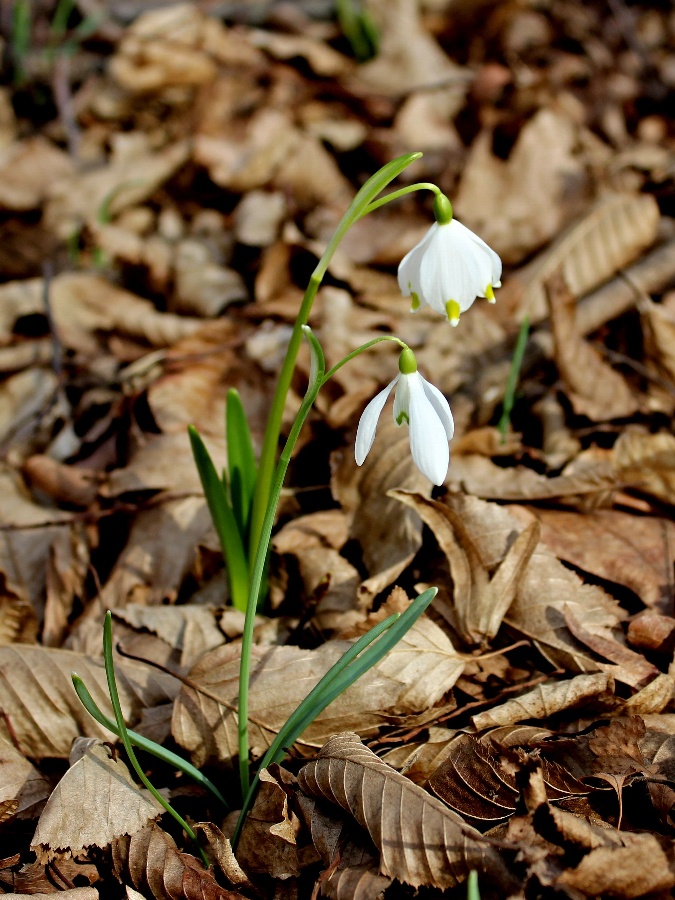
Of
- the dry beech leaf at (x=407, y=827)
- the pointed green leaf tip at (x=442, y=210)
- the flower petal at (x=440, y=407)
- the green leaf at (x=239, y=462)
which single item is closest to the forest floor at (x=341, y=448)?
the dry beech leaf at (x=407, y=827)

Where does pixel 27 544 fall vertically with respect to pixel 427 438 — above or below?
below

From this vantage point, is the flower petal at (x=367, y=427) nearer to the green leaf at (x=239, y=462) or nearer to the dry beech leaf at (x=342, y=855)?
the green leaf at (x=239, y=462)

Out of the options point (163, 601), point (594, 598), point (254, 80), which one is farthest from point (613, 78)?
point (163, 601)

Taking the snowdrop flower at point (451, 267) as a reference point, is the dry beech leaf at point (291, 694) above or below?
below

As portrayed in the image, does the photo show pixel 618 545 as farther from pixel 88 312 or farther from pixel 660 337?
pixel 88 312

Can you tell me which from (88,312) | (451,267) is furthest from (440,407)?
(88,312)

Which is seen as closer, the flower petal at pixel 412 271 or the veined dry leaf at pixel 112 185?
the flower petal at pixel 412 271

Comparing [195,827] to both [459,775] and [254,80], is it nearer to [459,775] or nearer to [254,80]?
[459,775]

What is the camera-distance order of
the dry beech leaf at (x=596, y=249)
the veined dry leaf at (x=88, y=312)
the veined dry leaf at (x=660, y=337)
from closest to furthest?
the veined dry leaf at (x=660, y=337) → the dry beech leaf at (x=596, y=249) → the veined dry leaf at (x=88, y=312)
